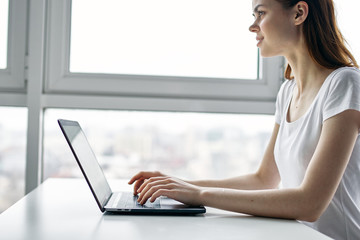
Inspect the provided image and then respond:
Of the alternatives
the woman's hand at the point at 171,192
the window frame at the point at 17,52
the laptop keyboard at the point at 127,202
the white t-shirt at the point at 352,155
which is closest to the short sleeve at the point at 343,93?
the white t-shirt at the point at 352,155

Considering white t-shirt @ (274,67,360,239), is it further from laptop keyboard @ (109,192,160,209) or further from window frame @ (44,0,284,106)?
window frame @ (44,0,284,106)

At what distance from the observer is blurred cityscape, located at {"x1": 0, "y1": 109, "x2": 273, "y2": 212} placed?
71.4 inches

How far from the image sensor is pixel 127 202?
104 centimetres

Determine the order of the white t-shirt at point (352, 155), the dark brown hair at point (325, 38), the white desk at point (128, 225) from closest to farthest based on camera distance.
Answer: the white desk at point (128, 225) < the white t-shirt at point (352, 155) < the dark brown hair at point (325, 38)

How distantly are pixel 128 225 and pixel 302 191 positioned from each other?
42cm

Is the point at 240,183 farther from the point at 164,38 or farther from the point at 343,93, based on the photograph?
the point at 164,38

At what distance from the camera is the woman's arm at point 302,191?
93 cm

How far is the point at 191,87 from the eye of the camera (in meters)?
1.81

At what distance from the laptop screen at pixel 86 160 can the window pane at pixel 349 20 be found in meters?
1.32

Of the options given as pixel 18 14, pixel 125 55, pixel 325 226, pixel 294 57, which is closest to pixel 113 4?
pixel 125 55

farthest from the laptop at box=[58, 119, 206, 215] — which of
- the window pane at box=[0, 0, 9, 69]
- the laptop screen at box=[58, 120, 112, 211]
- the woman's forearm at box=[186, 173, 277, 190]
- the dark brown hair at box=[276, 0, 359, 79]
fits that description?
the window pane at box=[0, 0, 9, 69]

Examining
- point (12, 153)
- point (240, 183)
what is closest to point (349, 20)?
point (240, 183)

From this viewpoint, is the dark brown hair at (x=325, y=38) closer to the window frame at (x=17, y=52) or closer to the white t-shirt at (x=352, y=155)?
the white t-shirt at (x=352, y=155)

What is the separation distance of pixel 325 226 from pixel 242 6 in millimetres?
1144
